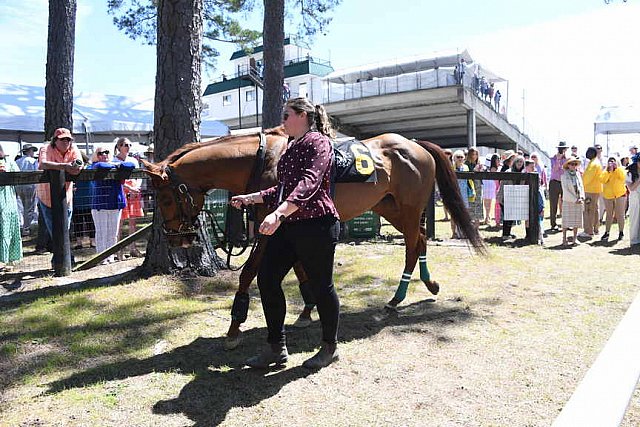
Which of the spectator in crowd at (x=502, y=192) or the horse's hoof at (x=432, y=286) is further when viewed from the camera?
the spectator in crowd at (x=502, y=192)

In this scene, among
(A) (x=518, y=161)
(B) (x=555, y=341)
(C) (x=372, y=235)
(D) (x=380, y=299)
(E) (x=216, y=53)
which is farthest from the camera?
(E) (x=216, y=53)

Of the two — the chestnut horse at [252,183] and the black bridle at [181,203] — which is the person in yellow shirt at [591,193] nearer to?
the chestnut horse at [252,183]

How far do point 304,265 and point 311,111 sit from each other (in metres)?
1.06

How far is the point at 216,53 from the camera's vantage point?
17.9 metres

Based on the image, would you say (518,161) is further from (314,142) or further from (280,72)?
(314,142)

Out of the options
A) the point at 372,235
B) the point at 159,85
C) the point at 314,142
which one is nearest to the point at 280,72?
the point at 372,235

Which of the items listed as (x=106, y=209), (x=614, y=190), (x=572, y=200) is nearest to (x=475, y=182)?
(x=572, y=200)

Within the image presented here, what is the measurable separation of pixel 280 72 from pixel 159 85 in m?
4.66

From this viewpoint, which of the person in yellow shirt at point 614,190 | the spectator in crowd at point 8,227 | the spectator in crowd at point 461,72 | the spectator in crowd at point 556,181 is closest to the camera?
the spectator in crowd at point 8,227

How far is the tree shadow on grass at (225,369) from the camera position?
3.09m

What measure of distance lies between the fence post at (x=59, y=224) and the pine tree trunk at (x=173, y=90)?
41.2 inches

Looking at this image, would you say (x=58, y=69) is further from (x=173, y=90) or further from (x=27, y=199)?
(x=173, y=90)

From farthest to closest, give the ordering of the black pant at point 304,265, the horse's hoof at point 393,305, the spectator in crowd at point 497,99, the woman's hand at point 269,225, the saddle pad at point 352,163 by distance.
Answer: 1. the spectator in crowd at point 497,99
2. the horse's hoof at point 393,305
3. the saddle pad at point 352,163
4. the black pant at point 304,265
5. the woman's hand at point 269,225

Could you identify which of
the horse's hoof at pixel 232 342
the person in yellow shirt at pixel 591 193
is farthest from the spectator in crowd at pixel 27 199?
the person in yellow shirt at pixel 591 193
